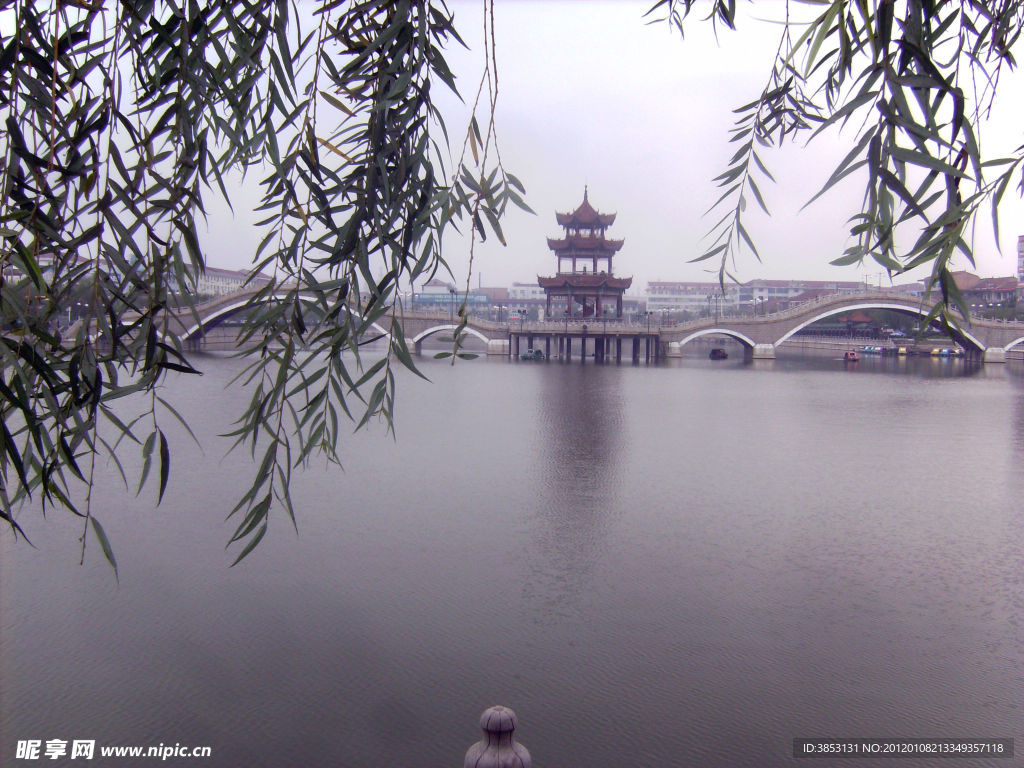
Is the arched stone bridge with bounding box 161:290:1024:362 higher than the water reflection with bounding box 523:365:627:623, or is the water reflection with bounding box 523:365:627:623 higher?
the arched stone bridge with bounding box 161:290:1024:362

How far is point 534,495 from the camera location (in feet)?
30.4

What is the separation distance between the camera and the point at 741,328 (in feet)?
121

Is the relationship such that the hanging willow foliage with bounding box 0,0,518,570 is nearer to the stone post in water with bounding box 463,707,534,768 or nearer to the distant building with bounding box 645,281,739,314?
the stone post in water with bounding box 463,707,534,768

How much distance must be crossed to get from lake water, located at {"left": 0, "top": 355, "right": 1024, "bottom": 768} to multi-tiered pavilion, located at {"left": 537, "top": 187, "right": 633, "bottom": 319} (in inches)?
1030

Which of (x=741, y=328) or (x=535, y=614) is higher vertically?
(x=741, y=328)

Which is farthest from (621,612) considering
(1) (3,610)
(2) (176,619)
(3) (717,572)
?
(1) (3,610)

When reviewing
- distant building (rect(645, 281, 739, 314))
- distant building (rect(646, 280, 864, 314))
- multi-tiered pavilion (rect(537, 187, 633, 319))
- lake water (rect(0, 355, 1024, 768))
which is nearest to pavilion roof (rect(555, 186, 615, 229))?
multi-tiered pavilion (rect(537, 187, 633, 319))

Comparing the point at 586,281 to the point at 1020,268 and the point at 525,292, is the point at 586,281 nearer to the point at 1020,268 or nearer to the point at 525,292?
the point at 1020,268

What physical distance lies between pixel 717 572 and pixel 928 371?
93.5 ft

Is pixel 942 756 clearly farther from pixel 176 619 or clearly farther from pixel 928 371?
pixel 928 371

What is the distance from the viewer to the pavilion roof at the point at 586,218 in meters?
38.0

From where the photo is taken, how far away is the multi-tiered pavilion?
3675cm

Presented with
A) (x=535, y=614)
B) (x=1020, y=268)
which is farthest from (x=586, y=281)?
(x=535, y=614)

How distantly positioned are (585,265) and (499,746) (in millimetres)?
37467
